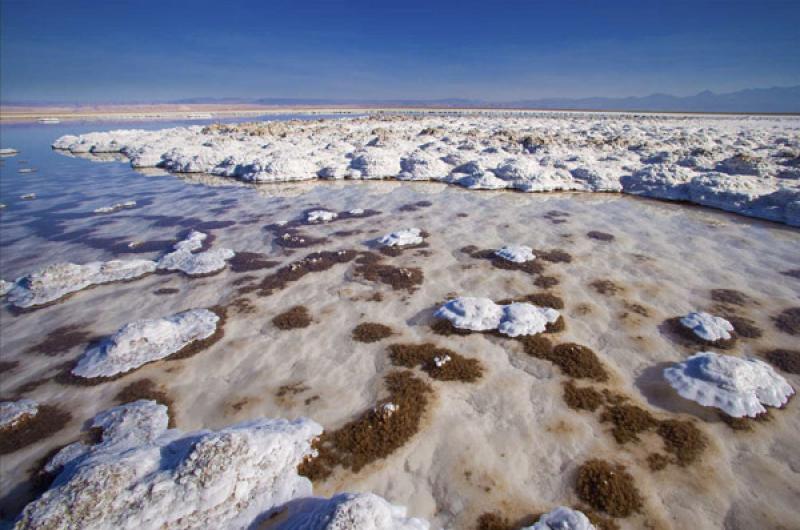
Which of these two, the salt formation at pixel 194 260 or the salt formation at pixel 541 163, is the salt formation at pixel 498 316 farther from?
the salt formation at pixel 541 163

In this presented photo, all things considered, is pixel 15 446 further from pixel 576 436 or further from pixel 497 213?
pixel 497 213

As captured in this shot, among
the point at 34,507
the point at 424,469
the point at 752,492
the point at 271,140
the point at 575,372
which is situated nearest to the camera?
the point at 34,507

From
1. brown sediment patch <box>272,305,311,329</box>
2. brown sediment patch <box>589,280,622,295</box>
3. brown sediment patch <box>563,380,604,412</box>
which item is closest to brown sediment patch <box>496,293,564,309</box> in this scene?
brown sediment patch <box>589,280,622,295</box>

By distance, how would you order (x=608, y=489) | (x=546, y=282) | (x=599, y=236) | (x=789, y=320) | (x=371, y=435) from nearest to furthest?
(x=608, y=489)
(x=371, y=435)
(x=789, y=320)
(x=546, y=282)
(x=599, y=236)

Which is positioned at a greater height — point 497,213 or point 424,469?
point 497,213

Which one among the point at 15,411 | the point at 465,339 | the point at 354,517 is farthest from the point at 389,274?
the point at 15,411

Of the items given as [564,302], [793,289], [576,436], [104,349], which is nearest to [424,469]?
[576,436]

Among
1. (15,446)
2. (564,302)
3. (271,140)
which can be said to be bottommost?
(15,446)

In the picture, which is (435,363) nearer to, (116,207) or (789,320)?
(789,320)
